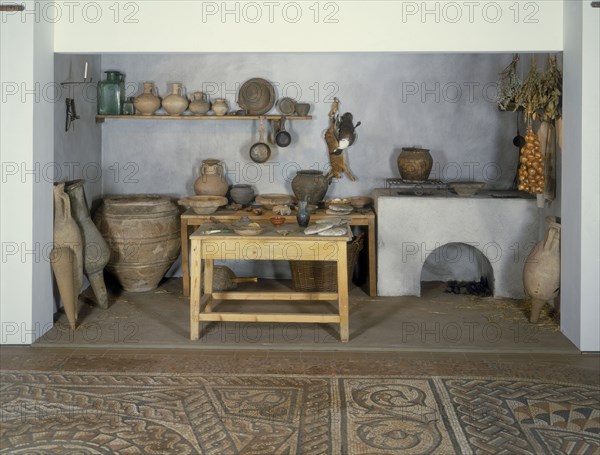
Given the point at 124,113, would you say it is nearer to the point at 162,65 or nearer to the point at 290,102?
the point at 162,65

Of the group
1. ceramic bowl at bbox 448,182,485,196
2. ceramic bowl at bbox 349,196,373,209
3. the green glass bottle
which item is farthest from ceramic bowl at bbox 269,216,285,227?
the green glass bottle

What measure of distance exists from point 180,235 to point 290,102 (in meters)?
1.79

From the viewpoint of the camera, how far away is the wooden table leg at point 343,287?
6258 millimetres

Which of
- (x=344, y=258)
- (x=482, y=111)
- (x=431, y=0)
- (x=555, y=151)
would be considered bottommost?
(x=344, y=258)

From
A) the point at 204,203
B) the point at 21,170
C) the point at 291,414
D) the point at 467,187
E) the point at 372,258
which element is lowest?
the point at 291,414

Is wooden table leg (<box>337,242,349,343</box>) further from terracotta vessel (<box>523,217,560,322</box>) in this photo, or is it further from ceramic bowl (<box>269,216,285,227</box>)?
terracotta vessel (<box>523,217,560,322</box>)

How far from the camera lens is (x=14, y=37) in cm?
612

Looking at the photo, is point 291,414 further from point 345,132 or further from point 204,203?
point 345,132

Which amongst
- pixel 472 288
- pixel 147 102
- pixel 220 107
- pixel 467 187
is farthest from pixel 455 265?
pixel 147 102

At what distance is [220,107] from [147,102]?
29.3 inches

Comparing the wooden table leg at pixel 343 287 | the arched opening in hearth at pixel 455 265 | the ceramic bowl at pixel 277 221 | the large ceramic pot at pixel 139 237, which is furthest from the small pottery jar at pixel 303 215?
the arched opening in hearth at pixel 455 265

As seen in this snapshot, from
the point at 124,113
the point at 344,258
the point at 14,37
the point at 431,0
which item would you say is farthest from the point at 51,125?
the point at 431,0

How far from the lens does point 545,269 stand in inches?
262

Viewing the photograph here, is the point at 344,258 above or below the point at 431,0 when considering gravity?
below
